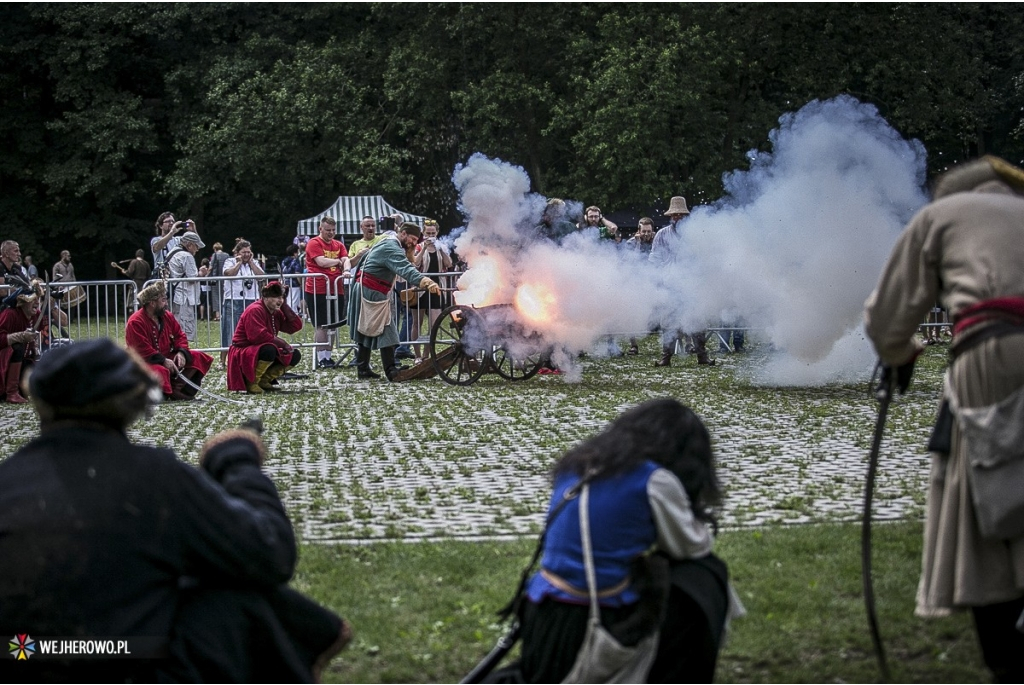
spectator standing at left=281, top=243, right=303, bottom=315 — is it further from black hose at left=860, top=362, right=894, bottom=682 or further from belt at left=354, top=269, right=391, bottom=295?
black hose at left=860, top=362, right=894, bottom=682

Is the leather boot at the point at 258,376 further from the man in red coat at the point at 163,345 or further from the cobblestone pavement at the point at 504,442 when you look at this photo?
the man in red coat at the point at 163,345

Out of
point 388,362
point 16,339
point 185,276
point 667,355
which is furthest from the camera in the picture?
point 185,276

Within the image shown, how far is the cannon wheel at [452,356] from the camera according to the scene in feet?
51.5

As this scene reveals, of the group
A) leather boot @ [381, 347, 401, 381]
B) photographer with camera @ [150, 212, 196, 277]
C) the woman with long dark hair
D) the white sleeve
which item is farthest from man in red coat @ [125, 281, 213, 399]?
the white sleeve

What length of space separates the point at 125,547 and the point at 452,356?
12.5 meters

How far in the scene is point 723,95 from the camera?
36.4 m

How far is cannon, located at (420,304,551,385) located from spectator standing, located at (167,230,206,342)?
16.3 feet

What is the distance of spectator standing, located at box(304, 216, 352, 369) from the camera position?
1855 cm

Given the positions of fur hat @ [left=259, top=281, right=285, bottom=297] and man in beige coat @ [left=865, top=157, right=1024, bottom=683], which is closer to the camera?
man in beige coat @ [left=865, top=157, right=1024, bottom=683]

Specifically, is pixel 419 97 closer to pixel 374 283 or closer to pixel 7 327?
pixel 374 283

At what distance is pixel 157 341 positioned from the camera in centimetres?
1436

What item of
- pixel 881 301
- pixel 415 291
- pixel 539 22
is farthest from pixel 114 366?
pixel 539 22

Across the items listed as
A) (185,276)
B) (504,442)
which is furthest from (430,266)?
(504,442)

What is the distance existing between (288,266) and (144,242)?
1505cm
